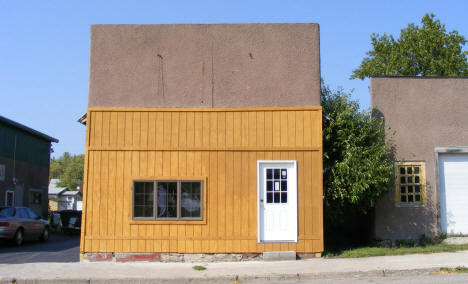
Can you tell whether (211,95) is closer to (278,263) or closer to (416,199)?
(278,263)

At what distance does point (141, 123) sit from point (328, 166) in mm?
5108

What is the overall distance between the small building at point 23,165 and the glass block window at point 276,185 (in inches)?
665

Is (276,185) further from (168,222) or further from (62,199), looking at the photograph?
(62,199)

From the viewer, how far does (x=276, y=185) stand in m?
12.8

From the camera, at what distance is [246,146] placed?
12.8 m

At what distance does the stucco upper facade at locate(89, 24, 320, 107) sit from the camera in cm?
1297

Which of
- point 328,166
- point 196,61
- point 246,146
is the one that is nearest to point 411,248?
point 328,166

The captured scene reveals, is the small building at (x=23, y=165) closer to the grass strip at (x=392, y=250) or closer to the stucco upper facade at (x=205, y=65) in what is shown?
the stucco upper facade at (x=205, y=65)

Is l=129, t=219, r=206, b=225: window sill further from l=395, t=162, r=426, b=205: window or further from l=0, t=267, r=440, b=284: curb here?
l=395, t=162, r=426, b=205: window

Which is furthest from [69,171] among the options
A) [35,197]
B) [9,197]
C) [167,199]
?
[167,199]

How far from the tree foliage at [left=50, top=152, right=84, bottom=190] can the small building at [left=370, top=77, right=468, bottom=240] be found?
69510 millimetres

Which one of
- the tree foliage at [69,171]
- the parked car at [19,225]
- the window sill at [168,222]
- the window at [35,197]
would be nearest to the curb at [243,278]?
the window sill at [168,222]

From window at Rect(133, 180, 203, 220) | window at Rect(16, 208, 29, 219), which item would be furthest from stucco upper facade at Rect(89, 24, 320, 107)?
window at Rect(16, 208, 29, 219)

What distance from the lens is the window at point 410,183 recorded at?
47.1 ft
